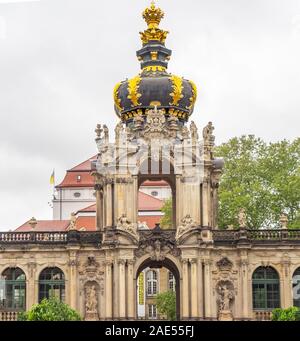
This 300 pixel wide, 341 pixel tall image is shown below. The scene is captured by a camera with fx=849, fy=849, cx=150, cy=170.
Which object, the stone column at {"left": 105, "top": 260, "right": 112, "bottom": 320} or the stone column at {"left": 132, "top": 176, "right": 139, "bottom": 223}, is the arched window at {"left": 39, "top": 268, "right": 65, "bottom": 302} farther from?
the stone column at {"left": 132, "top": 176, "right": 139, "bottom": 223}

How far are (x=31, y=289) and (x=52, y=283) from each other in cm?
107

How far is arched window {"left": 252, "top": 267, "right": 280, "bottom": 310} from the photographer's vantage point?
41500 millimetres

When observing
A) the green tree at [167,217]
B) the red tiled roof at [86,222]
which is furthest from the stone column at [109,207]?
the red tiled roof at [86,222]

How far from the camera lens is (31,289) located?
4122 cm

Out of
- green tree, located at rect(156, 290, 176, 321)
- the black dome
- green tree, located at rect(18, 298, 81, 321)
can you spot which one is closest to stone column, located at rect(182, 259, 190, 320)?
green tree, located at rect(18, 298, 81, 321)

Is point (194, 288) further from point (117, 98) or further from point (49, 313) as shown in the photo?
point (117, 98)

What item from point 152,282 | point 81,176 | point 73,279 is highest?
point 81,176

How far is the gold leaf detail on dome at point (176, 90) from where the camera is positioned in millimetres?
43719

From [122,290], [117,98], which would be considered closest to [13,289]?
[122,290]

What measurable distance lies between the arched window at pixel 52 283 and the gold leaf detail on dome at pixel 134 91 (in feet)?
30.9

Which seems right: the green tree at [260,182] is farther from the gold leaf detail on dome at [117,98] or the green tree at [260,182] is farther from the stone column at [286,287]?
the gold leaf detail on dome at [117,98]
